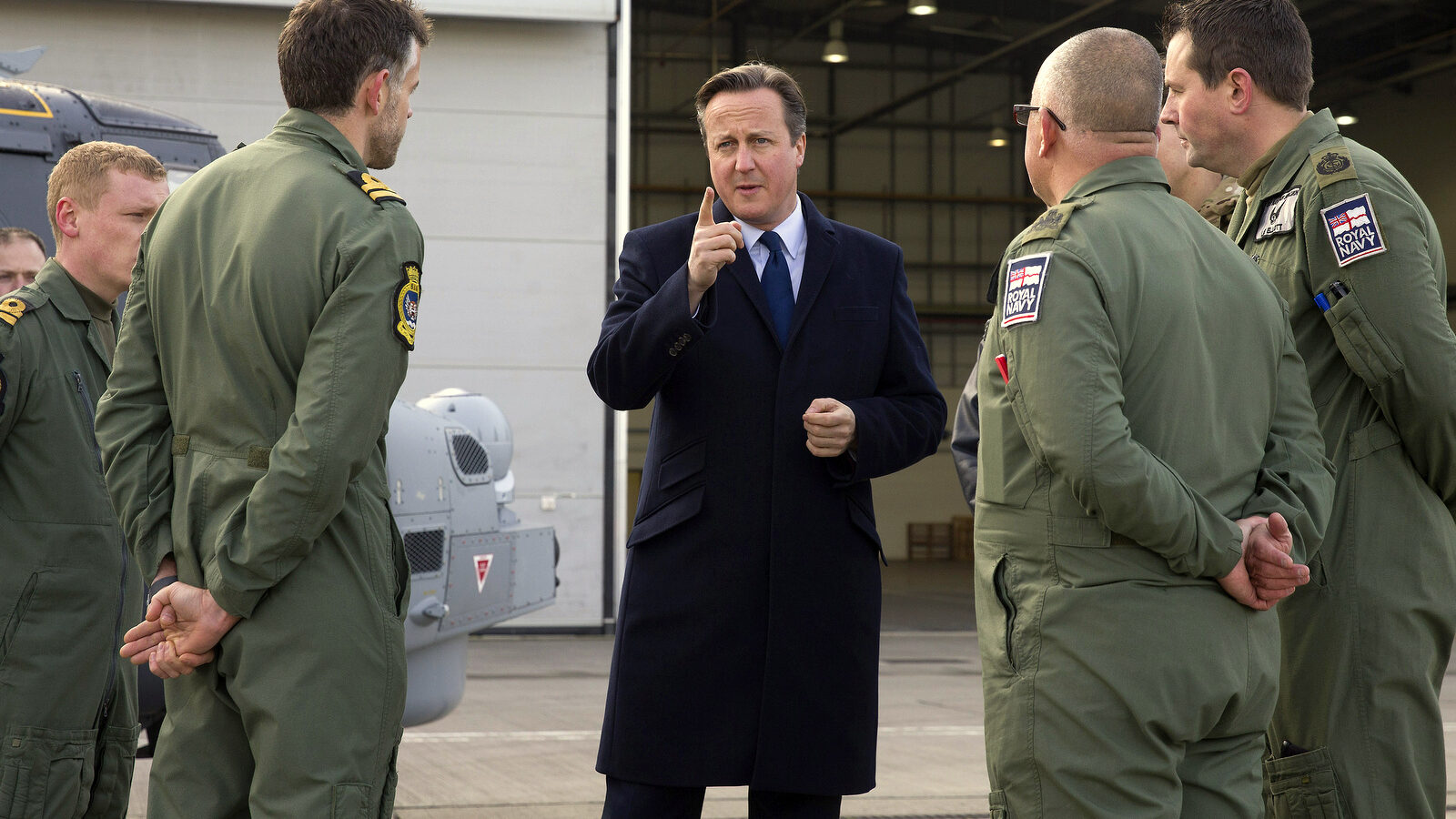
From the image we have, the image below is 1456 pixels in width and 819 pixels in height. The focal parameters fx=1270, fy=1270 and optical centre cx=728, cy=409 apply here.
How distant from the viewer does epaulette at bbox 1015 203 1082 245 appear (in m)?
2.07

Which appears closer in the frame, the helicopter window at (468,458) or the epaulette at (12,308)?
the epaulette at (12,308)

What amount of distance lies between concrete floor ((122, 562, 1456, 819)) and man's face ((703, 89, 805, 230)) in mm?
2650

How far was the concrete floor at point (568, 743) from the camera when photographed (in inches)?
185

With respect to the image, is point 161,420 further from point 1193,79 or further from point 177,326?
point 1193,79

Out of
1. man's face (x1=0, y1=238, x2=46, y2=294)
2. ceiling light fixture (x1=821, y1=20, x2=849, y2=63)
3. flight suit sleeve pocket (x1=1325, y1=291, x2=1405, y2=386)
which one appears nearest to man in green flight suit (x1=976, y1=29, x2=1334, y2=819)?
flight suit sleeve pocket (x1=1325, y1=291, x2=1405, y2=386)

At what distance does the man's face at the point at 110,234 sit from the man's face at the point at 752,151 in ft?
4.43

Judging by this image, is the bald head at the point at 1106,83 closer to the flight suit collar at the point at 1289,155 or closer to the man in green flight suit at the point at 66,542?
the flight suit collar at the point at 1289,155

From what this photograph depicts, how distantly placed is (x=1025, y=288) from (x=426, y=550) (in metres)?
2.30

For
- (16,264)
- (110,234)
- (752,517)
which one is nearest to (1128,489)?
(752,517)

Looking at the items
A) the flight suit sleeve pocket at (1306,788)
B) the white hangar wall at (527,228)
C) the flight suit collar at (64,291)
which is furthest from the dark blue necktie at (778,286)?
the white hangar wall at (527,228)

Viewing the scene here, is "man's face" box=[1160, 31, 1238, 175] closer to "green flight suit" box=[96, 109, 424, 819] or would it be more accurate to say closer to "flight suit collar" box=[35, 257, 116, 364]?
"green flight suit" box=[96, 109, 424, 819]

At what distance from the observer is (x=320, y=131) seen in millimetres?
2168

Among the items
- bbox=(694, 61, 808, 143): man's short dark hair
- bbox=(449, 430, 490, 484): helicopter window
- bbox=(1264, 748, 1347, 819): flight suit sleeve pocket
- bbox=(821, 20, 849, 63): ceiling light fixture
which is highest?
bbox=(821, 20, 849, 63): ceiling light fixture

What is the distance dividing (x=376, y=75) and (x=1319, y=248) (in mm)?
1779
